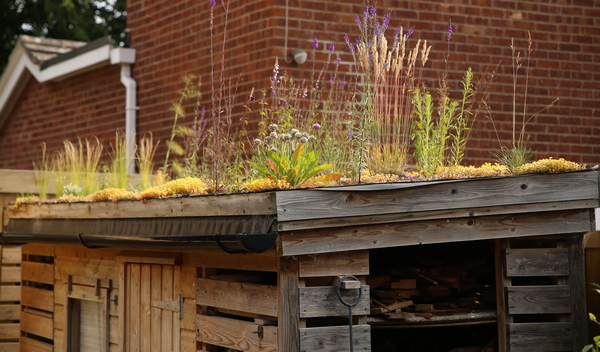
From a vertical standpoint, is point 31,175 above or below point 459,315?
above

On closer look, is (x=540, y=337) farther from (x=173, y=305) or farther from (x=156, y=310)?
(x=156, y=310)

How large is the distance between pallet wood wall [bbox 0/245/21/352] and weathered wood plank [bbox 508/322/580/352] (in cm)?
568

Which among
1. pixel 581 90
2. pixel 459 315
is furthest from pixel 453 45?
pixel 459 315

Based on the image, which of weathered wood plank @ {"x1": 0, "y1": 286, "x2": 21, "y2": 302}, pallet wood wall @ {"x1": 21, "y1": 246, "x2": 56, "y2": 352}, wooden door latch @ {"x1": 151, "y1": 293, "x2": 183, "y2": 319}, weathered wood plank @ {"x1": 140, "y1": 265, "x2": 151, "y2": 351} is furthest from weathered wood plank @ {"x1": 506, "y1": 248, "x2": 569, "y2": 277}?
weathered wood plank @ {"x1": 0, "y1": 286, "x2": 21, "y2": 302}

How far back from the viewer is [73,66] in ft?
41.5

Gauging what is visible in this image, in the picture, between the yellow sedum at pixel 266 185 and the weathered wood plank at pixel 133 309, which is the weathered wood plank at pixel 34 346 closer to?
the weathered wood plank at pixel 133 309

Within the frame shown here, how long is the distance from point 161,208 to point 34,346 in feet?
10.9

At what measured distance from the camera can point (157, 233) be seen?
6.33m

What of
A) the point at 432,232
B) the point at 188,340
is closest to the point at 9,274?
the point at 188,340

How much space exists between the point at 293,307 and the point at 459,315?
4.62 ft

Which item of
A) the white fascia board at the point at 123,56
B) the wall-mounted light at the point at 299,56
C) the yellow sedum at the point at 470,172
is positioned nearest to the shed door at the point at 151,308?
the yellow sedum at the point at 470,172

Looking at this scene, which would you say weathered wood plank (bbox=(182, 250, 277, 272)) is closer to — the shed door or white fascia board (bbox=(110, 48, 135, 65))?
the shed door

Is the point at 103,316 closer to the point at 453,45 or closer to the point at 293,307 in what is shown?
the point at 293,307

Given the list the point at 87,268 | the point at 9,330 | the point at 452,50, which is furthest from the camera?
the point at 452,50
